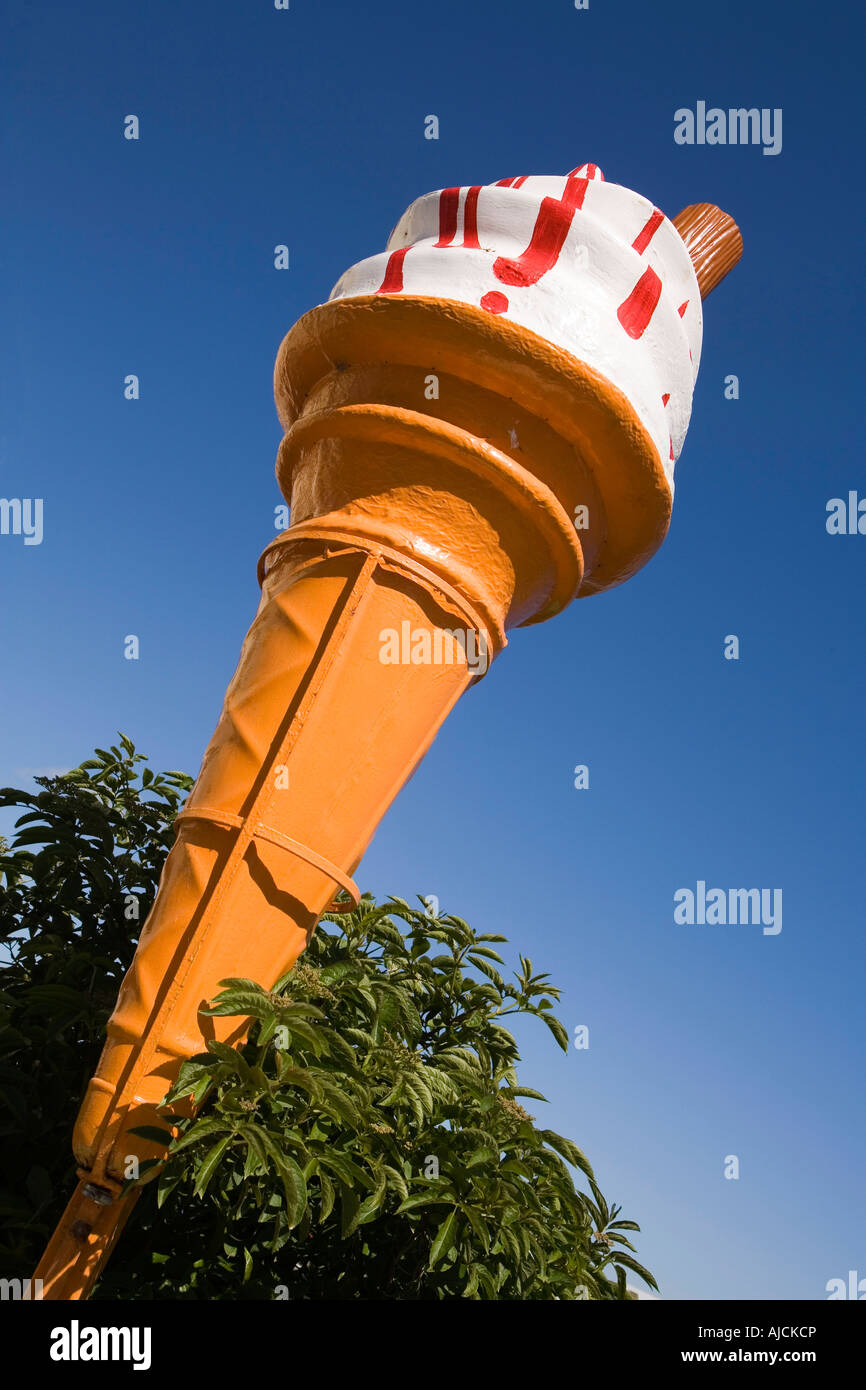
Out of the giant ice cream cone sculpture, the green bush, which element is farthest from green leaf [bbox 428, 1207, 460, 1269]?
the giant ice cream cone sculpture

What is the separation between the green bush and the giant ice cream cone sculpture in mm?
248

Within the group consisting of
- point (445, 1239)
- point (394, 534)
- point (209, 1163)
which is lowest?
point (445, 1239)

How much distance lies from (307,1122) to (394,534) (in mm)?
2138

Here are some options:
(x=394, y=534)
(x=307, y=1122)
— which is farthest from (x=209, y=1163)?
(x=394, y=534)

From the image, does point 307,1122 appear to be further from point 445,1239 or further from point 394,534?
point 394,534

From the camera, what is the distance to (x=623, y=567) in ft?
15.8

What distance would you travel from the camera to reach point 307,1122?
384 centimetres

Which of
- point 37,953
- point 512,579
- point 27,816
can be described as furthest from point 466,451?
point 37,953

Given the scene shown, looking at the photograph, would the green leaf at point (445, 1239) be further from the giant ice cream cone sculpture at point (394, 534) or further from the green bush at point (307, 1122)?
the giant ice cream cone sculpture at point (394, 534)

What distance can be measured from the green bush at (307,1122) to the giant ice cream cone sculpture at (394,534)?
248 millimetres

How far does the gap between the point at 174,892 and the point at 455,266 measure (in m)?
2.54

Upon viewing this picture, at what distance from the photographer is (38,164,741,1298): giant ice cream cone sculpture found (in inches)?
146

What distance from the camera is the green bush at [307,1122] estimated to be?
11.5 ft

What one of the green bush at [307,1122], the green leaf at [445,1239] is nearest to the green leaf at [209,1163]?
the green bush at [307,1122]
